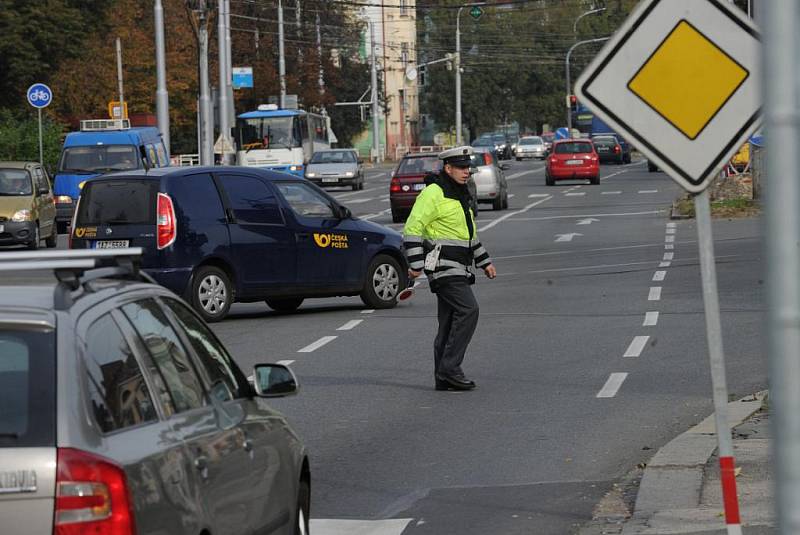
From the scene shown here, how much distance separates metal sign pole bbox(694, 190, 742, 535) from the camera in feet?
18.3

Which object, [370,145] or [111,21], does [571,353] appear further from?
[370,145]

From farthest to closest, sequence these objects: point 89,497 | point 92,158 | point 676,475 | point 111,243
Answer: point 92,158 < point 111,243 < point 676,475 < point 89,497

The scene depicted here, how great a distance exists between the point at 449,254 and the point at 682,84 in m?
7.34

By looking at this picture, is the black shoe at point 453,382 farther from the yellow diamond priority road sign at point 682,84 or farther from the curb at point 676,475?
the yellow diamond priority road sign at point 682,84

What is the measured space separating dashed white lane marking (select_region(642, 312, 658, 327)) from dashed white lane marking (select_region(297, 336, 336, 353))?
3.18 metres

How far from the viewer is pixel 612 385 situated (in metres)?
12.8

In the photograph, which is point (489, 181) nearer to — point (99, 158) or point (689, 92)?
point (99, 158)

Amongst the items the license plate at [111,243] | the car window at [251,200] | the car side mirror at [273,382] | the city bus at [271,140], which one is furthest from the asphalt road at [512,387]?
the city bus at [271,140]

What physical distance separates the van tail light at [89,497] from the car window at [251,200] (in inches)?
556

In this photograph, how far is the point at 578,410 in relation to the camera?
1167 centimetres

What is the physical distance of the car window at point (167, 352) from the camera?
5.12 metres

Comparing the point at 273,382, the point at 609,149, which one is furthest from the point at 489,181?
the point at 609,149

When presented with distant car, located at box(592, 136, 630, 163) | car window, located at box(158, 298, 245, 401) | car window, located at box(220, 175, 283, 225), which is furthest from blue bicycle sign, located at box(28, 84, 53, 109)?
Result: distant car, located at box(592, 136, 630, 163)

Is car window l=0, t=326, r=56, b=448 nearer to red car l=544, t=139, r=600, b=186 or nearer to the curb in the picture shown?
the curb
